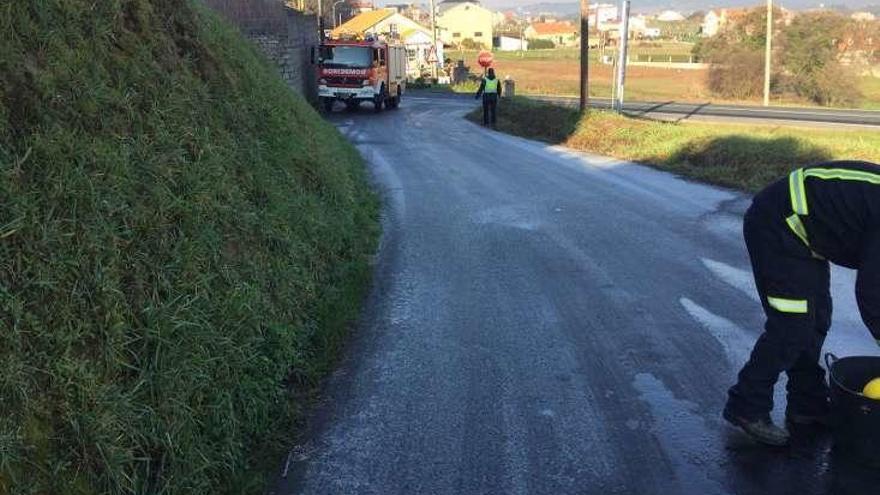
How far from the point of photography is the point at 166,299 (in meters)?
3.65

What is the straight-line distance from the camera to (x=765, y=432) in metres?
3.81

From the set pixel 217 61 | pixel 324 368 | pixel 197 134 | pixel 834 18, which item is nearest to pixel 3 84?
pixel 197 134

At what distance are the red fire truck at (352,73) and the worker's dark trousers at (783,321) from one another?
90.5 ft

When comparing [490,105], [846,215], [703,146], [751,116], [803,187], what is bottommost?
[703,146]

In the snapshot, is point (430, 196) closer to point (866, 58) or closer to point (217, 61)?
point (217, 61)

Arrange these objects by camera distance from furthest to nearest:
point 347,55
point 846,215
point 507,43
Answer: point 507,43
point 347,55
point 846,215

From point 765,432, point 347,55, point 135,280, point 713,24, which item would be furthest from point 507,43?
point 135,280

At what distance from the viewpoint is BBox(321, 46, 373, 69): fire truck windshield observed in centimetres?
3069

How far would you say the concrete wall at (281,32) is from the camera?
1806 cm

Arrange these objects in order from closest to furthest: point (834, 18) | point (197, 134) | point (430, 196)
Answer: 1. point (197, 134)
2. point (430, 196)
3. point (834, 18)

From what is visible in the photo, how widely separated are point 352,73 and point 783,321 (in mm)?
27884

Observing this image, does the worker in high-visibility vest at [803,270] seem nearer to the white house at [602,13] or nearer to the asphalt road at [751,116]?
the asphalt road at [751,116]

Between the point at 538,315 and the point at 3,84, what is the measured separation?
3.92m

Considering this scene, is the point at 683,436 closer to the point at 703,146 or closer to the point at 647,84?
the point at 703,146
